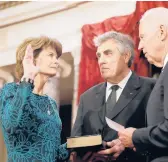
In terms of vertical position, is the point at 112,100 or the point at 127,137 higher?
the point at 112,100

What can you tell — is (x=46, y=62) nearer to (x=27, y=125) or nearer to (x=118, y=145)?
(x=27, y=125)

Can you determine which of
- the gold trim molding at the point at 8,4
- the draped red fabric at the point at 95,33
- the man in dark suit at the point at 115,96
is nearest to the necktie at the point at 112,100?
the man in dark suit at the point at 115,96

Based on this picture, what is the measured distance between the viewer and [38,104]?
5.85ft

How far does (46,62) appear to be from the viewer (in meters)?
1.88

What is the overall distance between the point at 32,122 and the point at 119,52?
481mm

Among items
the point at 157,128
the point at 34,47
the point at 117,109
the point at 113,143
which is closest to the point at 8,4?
the point at 34,47

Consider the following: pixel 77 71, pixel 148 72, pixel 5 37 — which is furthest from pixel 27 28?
pixel 148 72

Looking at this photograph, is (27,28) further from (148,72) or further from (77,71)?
(148,72)

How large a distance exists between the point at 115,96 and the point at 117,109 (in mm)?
89

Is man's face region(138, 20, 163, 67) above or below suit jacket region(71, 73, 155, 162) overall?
above

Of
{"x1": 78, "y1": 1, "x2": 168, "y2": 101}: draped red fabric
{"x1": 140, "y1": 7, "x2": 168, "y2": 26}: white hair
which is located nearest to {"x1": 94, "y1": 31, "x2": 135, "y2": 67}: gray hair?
{"x1": 140, "y1": 7, "x2": 168, "y2": 26}: white hair

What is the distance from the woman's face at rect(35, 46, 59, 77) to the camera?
1864 mm

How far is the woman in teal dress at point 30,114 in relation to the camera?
1.69 meters

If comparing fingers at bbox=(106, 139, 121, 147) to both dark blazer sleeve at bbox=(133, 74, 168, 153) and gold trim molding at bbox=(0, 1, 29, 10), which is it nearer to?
dark blazer sleeve at bbox=(133, 74, 168, 153)
